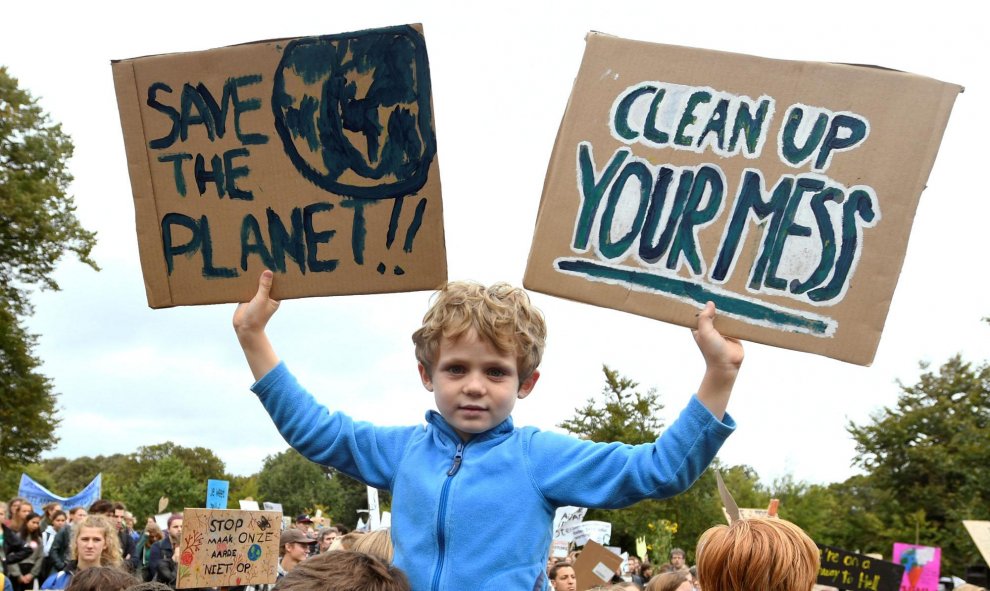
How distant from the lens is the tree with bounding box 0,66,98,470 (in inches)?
1212

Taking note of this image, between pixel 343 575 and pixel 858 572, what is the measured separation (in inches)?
318

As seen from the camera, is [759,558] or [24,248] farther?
[24,248]

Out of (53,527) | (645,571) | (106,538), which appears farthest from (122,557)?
(645,571)

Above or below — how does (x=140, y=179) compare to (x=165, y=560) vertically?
above

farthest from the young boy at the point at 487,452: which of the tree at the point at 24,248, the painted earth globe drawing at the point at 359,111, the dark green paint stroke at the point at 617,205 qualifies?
the tree at the point at 24,248

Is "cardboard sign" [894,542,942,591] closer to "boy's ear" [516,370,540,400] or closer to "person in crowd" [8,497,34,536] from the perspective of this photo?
"person in crowd" [8,497,34,536]

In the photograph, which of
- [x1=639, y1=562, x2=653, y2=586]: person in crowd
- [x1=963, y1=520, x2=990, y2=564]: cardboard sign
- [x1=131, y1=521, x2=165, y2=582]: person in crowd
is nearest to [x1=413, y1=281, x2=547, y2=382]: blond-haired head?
[x1=131, y1=521, x2=165, y2=582]: person in crowd

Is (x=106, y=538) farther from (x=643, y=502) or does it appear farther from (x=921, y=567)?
(x=643, y=502)

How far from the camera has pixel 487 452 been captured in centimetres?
294

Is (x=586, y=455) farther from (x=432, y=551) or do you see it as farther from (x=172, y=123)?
(x=172, y=123)

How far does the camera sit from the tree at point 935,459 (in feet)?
127

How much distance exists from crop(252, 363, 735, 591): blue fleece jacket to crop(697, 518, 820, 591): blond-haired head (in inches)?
15.7

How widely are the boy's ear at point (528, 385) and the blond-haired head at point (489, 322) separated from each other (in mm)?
22

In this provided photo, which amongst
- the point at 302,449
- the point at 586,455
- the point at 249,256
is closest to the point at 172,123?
the point at 249,256
